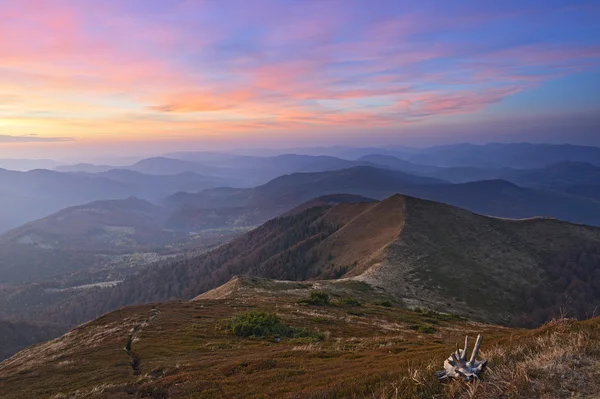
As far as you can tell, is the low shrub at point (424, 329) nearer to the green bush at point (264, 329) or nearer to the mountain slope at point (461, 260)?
the green bush at point (264, 329)

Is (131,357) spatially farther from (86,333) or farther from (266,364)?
(86,333)

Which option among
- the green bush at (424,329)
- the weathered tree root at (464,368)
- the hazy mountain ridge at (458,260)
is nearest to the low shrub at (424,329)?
the green bush at (424,329)

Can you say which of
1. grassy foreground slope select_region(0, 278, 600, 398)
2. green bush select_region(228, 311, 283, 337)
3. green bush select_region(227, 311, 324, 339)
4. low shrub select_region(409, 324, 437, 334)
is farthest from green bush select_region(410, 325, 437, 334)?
green bush select_region(228, 311, 283, 337)

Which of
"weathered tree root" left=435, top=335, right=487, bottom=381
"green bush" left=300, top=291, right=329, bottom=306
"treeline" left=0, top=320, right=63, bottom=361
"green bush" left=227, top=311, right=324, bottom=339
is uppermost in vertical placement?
"weathered tree root" left=435, top=335, right=487, bottom=381

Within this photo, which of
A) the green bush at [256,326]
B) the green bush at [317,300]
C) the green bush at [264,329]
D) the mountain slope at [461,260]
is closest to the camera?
the green bush at [264,329]

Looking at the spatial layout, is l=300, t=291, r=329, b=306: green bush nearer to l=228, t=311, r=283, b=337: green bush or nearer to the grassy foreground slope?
the grassy foreground slope

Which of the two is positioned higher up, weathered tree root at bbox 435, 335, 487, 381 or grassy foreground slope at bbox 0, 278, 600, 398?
weathered tree root at bbox 435, 335, 487, 381

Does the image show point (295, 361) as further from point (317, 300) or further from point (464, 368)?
point (317, 300)
